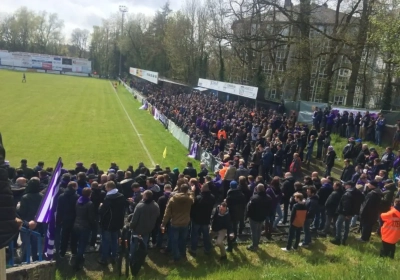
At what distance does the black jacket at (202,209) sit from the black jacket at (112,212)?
168 cm

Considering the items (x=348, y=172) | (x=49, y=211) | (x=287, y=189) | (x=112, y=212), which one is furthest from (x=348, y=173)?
(x=49, y=211)

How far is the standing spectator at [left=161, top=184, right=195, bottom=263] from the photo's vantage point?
8.00m

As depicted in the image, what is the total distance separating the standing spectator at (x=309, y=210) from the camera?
9.12 meters

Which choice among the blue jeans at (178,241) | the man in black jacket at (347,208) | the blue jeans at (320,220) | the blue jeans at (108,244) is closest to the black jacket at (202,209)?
the blue jeans at (178,241)

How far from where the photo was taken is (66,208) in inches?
305

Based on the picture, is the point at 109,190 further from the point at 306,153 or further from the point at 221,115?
the point at 221,115

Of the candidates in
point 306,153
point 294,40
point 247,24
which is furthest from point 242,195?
point 247,24

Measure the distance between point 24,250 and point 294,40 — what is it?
26899mm

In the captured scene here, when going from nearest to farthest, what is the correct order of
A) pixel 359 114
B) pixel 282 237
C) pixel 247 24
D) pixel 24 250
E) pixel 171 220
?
pixel 24 250 → pixel 171 220 → pixel 282 237 → pixel 359 114 → pixel 247 24

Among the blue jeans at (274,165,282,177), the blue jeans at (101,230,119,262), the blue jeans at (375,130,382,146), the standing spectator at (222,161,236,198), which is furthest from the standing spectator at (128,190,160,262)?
the blue jeans at (375,130,382,146)

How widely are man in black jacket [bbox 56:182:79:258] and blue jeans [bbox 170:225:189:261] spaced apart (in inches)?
83.1

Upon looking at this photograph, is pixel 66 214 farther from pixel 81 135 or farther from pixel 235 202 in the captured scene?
pixel 81 135

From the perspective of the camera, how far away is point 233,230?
359 inches

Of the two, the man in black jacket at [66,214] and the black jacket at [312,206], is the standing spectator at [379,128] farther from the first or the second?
the man in black jacket at [66,214]
